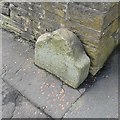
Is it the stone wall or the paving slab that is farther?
the paving slab

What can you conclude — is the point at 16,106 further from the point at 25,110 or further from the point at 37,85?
the point at 37,85

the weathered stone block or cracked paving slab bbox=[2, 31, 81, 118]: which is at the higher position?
the weathered stone block

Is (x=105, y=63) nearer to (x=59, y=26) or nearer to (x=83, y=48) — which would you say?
(x=83, y=48)

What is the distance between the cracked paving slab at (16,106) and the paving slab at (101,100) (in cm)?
27

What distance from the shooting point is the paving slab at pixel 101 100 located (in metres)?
2.34

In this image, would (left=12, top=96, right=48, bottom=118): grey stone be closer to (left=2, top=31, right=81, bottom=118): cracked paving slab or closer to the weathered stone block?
(left=2, top=31, right=81, bottom=118): cracked paving slab

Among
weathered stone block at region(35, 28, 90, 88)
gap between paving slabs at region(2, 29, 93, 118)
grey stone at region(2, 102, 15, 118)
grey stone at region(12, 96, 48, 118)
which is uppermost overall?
weathered stone block at region(35, 28, 90, 88)

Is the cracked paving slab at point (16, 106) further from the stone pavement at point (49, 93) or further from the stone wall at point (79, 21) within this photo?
the stone wall at point (79, 21)

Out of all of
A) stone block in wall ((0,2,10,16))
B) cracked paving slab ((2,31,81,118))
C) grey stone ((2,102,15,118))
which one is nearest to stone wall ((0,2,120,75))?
stone block in wall ((0,2,10,16))

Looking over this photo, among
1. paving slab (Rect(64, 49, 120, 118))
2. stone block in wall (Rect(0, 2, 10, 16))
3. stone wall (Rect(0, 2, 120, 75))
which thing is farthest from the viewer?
stone block in wall (Rect(0, 2, 10, 16))

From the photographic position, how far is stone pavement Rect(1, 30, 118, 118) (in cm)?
235

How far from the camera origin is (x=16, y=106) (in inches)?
93.8

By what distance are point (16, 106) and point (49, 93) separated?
0.99ft

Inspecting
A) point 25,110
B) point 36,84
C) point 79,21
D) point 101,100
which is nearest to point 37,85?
point 36,84
